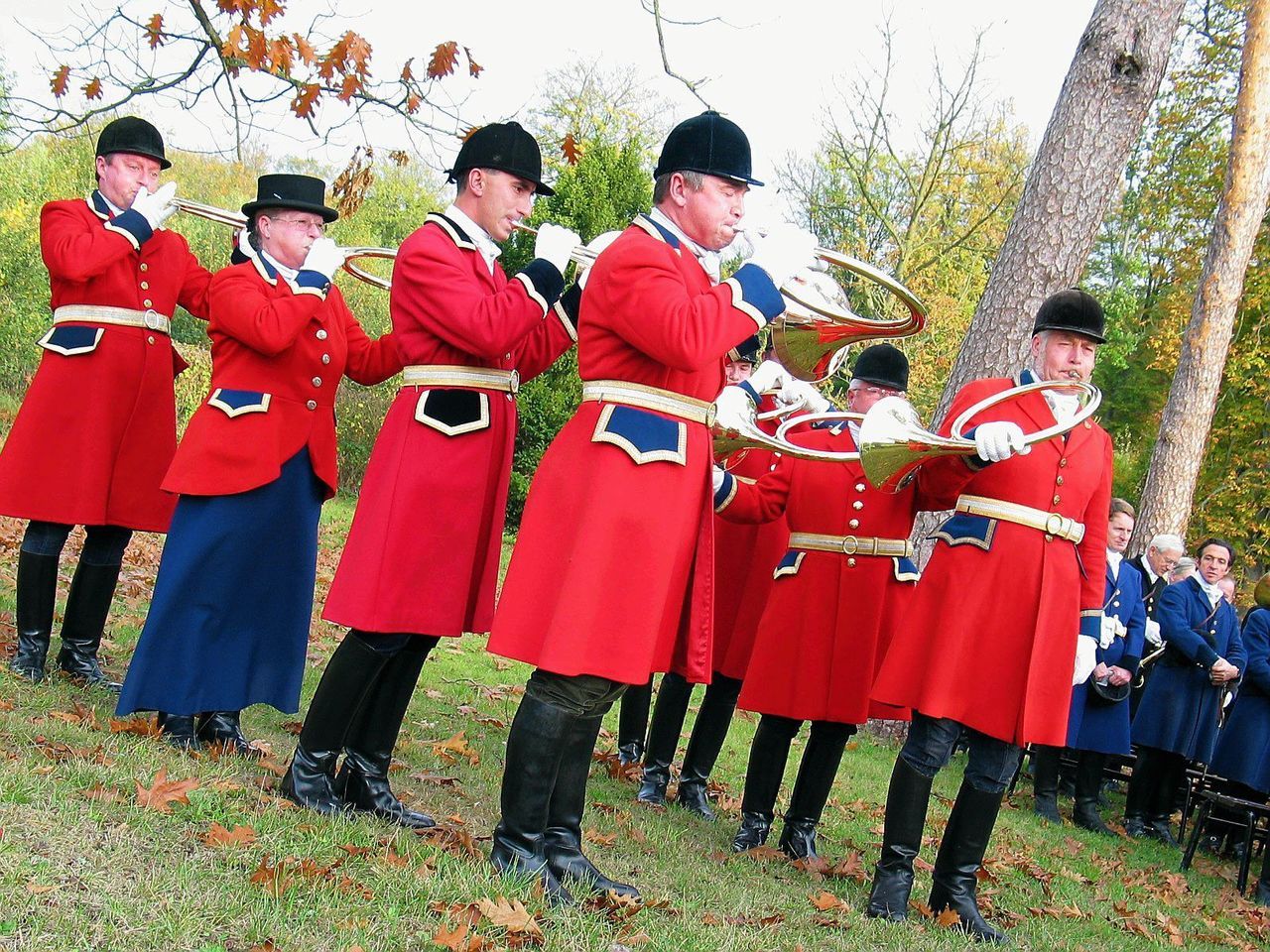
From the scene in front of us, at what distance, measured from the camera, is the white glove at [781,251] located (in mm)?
3820

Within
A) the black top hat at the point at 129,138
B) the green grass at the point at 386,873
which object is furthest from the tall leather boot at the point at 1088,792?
the black top hat at the point at 129,138

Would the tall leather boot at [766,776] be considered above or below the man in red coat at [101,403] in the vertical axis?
below

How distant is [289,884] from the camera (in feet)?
11.5

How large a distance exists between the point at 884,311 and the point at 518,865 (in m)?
13.2

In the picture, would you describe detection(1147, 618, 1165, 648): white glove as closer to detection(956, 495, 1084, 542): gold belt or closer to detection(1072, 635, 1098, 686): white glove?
detection(1072, 635, 1098, 686): white glove

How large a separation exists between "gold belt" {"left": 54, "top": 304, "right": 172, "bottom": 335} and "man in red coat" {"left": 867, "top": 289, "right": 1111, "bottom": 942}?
333 cm

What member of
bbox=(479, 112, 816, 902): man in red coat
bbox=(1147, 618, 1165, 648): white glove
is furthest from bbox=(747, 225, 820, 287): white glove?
bbox=(1147, 618, 1165, 648): white glove

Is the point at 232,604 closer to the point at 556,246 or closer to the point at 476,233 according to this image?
the point at 476,233

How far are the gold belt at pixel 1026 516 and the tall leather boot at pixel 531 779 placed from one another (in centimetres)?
183

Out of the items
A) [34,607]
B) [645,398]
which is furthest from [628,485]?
[34,607]

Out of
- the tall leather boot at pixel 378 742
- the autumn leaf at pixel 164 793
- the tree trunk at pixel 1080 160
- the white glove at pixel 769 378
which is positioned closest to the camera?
the autumn leaf at pixel 164 793

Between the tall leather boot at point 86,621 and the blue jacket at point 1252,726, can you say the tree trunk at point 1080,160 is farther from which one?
the tall leather boot at point 86,621

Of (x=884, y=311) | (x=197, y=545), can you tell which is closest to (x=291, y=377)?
(x=197, y=545)

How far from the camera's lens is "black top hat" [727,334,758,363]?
5.52 meters
